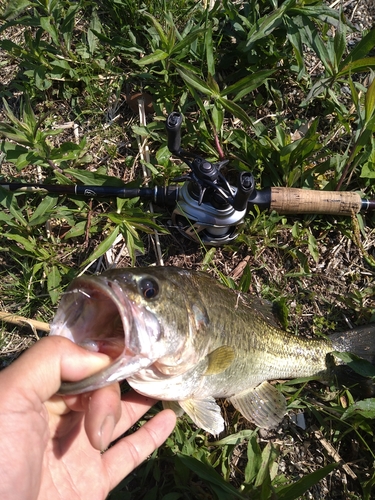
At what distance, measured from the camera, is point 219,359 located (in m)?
2.91

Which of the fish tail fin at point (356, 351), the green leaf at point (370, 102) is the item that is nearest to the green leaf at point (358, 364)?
the fish tail fin at point (356, 351)

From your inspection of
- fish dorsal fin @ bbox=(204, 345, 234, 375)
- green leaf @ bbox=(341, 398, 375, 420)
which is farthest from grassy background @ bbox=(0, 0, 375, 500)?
fish dorsal fin @ bbox=(204, 345, 234, 375)

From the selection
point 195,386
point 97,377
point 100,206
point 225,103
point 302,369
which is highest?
point 225,103

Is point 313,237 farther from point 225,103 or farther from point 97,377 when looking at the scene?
point 97,377

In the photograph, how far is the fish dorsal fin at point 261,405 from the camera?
3484mm

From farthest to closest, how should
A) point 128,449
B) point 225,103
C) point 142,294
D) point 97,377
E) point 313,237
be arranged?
point 313,237 → point 225,103 → point 128,449 → point 142,294 → point 97,377

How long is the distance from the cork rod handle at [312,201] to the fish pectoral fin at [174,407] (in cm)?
192

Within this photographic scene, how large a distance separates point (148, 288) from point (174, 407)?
131cm

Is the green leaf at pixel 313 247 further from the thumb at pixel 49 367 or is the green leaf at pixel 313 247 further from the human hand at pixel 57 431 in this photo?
the thumb at pixel 49 367

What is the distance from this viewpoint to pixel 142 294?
2516 millimetres

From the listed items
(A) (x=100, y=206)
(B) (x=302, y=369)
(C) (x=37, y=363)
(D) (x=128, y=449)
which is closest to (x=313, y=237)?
(B) (x=302, y=369)

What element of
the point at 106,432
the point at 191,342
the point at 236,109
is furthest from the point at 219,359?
the point at 236,109

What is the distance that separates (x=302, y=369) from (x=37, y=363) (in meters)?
2.29

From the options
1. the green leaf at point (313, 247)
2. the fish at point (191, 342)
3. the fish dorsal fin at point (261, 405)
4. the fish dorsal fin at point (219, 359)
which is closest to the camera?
the fish at point (191, 342)
